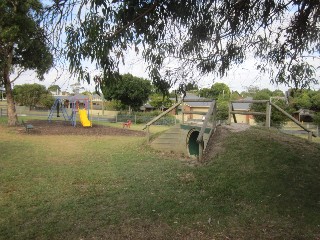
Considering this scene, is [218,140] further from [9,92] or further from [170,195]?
[9,92]

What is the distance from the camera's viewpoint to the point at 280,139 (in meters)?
10.2

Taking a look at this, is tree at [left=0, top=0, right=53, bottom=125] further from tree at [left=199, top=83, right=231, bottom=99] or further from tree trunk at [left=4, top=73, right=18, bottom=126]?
tree at [left=199, top=83, right=231, bottom=99]

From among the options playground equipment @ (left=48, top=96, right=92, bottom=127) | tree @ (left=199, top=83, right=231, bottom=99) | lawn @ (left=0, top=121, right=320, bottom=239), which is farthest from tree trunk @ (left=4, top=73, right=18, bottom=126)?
tree @ (left=199, top=83, right=231, bottom=99)

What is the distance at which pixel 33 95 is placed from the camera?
63406 mm

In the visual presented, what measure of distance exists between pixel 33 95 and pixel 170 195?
2442 inches

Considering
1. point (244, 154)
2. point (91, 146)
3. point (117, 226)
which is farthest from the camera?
point (91, 146)

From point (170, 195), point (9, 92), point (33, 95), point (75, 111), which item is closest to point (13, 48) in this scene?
point (9, 92)

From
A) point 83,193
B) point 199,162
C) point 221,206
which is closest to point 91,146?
point 199,162

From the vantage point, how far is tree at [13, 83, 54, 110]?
62969 mm

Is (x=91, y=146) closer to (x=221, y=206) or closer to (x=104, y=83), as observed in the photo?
(x=221, y=206)

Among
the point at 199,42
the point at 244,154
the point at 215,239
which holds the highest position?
the point at 199,42

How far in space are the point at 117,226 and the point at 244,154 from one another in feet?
15.3

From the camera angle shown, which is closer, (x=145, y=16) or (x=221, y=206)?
(x=145, y=16)

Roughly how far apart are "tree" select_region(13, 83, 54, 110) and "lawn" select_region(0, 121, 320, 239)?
5551cm
